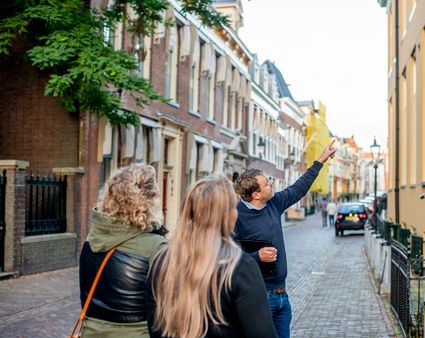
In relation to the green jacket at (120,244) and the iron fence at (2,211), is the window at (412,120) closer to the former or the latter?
the iron fence at (2,211)

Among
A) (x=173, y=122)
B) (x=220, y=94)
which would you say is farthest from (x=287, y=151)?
(x=173, y=122)

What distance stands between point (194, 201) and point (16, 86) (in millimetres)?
14618

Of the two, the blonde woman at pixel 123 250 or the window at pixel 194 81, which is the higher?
the window at pixel 194 81

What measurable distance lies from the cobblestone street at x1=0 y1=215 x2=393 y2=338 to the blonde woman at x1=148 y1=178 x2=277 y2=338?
542 centimetres

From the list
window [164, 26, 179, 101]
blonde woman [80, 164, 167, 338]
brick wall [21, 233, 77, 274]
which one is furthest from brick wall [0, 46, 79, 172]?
blonde woman [80, 164, 167, 338]

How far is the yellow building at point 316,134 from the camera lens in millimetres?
69312

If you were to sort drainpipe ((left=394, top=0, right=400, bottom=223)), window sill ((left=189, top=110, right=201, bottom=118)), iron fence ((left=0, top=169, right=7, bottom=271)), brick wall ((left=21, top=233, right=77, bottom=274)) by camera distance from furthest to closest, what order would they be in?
window sill ((left=189, top=110, right=201, bottom=118))
drainpipe ((left=394, top=0, right=400, bottom=223))
brick wall ((left=21, top=233, right=77, bottom=274))
iron fence ((left=0, top=169, right=7, bottom=271))

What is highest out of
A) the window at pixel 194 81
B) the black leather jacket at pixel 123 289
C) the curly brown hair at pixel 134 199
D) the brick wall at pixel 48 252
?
the window at pixel 194 81

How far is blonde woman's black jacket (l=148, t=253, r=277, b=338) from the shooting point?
2.38 metres

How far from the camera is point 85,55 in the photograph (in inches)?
475

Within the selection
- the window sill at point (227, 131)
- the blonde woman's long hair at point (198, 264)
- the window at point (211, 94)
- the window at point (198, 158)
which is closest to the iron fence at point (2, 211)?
the blonde woman's long hair at point (198, 264)

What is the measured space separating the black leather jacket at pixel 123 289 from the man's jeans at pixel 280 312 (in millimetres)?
1837

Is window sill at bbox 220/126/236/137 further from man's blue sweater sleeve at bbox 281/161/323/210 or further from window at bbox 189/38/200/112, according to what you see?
man's blue sweater sleeve at bbox 281/161/323/210

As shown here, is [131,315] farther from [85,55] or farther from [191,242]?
[85,55]
